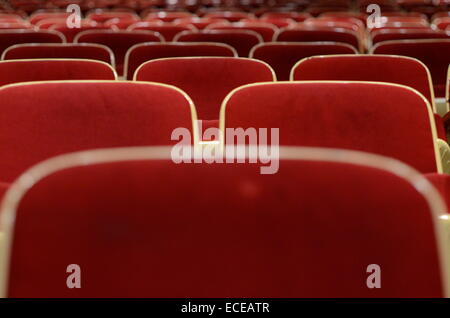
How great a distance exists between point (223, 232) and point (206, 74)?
122cm

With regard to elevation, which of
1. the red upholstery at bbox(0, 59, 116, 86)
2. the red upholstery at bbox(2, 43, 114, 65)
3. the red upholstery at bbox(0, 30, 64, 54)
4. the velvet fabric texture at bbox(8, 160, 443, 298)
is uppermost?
the red upholstery at bbox(0, 30, 64, 54)

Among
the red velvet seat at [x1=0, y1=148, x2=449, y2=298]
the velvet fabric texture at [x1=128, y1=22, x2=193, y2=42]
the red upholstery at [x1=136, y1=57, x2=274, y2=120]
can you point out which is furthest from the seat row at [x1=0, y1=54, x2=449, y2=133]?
the velvet fabric texture at [x1=128, y1=22, x2=193, y2=42]

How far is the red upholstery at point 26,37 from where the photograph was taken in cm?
262

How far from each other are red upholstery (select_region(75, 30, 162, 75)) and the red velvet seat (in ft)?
7.23

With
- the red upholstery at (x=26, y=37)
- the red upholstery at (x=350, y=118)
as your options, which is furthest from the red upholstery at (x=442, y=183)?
the red upholstery at (x=26, y=37)

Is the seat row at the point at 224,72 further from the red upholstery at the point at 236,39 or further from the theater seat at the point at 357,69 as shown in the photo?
the red upholstery at the point at 236,39

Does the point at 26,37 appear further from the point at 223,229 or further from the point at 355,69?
the point at 223,229

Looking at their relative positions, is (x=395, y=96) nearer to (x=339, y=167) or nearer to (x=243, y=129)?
(x=243, y=129)

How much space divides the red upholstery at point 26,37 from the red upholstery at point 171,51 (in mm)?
571

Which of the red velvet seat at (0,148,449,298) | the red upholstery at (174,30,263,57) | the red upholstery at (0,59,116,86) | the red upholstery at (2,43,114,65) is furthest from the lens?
the red upholstery at (174,30,263,57)

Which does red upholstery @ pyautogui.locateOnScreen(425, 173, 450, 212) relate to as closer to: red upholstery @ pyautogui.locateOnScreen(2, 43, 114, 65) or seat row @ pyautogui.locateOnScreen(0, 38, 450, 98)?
seat row @ pyautogui.locateOnScreen(0, 38, 450, 98)

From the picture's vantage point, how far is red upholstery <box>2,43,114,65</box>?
215 centimetres

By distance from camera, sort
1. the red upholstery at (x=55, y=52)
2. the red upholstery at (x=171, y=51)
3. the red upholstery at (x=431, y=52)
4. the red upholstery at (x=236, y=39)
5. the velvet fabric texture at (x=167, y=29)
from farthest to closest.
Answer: the velvet fabric texture at (x=167, y=29), the red upholstery at (x=236, y=39), the red upholstery at (x=431, y=52), the red upholstery at (x=171, y=51), the red upholstery at (x=55, y=52)

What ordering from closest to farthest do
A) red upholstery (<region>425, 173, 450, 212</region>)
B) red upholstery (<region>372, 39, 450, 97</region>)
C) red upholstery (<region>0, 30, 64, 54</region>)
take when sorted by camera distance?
red upholstery (<region>425, 173, 450, 212</region>) → red upholstery (<region>372, 39, 450, 97</region>) → red upholstery (<region>0, 30, 64, 54</region>)
